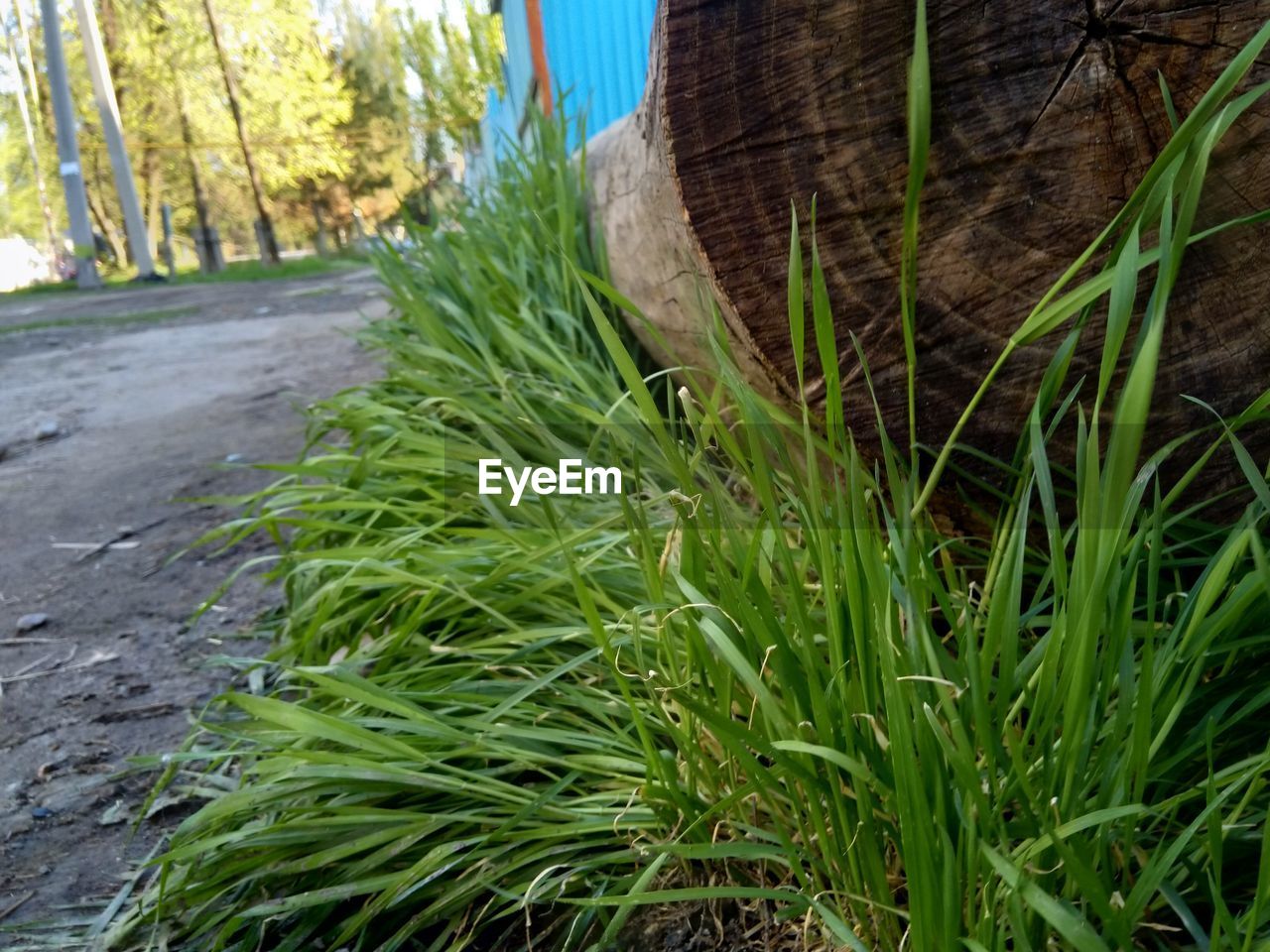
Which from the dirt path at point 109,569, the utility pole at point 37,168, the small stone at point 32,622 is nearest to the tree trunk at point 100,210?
the utility pole at point 37,168

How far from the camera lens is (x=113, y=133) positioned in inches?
583

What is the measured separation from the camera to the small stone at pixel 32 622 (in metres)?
2.09

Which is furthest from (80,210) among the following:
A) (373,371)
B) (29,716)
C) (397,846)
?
(397,846)

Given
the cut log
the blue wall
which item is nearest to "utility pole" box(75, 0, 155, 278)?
the blue wall

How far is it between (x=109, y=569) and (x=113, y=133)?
14.7 m

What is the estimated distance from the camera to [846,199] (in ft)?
3.40

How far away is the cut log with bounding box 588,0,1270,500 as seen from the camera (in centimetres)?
99

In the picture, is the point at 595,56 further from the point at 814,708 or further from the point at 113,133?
the point at 113,133

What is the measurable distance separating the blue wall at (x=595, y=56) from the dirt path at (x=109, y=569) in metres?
1.34

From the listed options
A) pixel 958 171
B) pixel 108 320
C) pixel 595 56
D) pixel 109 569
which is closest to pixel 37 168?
pixel 108 320

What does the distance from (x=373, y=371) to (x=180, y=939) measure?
3.25m

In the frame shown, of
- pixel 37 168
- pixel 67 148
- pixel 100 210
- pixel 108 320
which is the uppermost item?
pixel 37 168

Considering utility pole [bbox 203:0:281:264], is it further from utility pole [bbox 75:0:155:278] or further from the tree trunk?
the tree trunk

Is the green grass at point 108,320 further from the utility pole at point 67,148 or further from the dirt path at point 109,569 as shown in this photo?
the utility pole at point 67,148
